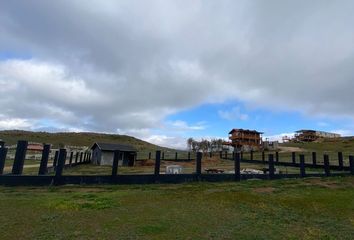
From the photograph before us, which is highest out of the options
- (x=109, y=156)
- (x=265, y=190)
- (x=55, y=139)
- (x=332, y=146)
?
(x=55, y=139)

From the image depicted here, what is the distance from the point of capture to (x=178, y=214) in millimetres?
6680

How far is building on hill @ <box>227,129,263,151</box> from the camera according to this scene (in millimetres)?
74375

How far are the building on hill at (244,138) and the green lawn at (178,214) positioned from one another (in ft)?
213

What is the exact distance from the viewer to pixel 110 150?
37406mm

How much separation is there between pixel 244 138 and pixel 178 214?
70856 mm

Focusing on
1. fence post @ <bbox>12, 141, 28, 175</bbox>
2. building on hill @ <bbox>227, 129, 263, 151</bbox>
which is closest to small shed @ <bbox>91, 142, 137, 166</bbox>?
fence post @ <bbox>12, 141, 28, 175</bbox>

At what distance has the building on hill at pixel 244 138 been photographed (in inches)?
2928

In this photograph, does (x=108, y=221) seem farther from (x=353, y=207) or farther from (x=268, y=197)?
(x=353, y=207)

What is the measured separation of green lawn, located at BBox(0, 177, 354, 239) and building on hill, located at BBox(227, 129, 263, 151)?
6496 centimetres

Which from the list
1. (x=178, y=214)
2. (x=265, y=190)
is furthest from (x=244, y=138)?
(x=178, y=214)

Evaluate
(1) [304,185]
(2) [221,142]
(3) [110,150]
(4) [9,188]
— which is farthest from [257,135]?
(4) [9,188]

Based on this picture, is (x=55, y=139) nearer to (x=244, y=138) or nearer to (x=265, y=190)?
(x=244, y=138)

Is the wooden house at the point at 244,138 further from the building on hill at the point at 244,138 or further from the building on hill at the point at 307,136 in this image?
the building on hill at the point at 307,136

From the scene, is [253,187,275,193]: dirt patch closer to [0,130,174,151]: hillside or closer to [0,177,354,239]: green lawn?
[0,177,354,239]: green lawn
